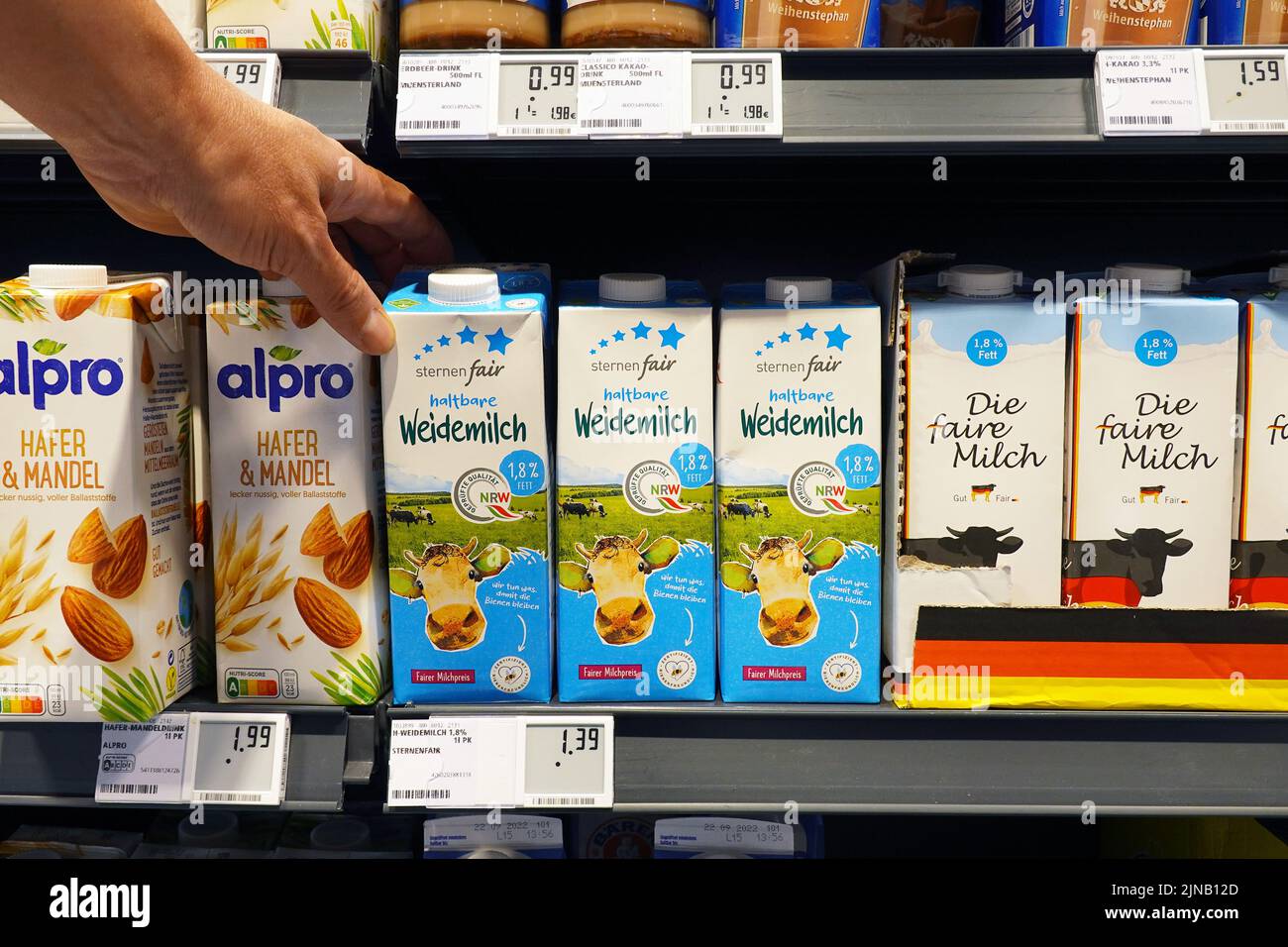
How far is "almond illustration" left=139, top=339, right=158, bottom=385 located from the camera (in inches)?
37.0

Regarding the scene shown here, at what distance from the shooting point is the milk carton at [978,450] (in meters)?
0.99

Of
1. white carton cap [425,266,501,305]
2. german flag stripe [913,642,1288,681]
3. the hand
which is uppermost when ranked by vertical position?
the hand

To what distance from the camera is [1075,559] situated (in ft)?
3.33

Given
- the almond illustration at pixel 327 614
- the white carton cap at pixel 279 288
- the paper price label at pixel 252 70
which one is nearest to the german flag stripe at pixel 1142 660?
the almond illustration at pixel 327 614

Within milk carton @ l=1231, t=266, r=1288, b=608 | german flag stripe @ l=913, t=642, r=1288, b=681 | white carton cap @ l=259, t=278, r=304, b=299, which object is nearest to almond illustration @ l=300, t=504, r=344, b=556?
white carton cap @ l=259, t=278, r=304, b=299

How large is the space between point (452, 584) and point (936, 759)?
53 centimetres

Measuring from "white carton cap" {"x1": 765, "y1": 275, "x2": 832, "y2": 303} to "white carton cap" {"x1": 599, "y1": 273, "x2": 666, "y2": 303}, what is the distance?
0.39ft

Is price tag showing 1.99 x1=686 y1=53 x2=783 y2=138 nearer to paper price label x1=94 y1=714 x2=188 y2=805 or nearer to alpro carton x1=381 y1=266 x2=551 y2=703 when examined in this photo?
alpro carton x1=381 y1=266 x2=551 y2=703

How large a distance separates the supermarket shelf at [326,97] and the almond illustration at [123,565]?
378 mm

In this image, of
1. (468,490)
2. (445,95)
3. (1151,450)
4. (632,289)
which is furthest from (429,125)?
(1151,450)

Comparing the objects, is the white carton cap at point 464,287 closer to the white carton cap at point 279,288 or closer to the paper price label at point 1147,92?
the white carton cap at point 279,288
